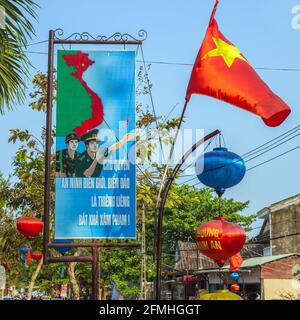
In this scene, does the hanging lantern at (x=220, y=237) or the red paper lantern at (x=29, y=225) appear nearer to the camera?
the hanging lantern at (x=220, y=237)

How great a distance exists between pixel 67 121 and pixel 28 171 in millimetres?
6879

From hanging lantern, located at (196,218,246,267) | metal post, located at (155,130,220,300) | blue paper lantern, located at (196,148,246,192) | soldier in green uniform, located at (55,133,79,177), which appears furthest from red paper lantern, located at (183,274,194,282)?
soldier in green uniform, located at (55,133,79,177)

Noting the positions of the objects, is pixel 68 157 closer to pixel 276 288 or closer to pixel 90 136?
pixel 90 136

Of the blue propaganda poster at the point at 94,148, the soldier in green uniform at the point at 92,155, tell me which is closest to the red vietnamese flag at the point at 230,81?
the blue propaganda poster at the point at 94,148

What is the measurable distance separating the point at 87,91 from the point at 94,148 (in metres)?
0.84

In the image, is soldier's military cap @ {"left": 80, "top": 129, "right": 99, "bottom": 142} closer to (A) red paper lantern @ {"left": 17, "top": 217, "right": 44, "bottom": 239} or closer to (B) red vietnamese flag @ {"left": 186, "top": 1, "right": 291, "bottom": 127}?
(B) red vietnamese flag @ {"left": 186, "top": 1, "right": 291, "bottom": 127}

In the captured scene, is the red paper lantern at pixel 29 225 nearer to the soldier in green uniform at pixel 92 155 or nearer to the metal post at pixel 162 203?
the metal post at pixel 162 203

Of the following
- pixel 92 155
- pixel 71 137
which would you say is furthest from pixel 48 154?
pixel 92 155

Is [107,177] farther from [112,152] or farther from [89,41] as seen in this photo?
[89,41]

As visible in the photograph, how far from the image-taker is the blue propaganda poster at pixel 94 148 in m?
8.50

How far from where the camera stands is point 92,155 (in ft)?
28.1

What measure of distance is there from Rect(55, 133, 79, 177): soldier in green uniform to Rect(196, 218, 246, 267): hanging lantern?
93.6 inches

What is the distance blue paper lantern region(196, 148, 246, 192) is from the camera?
866 centimetres
